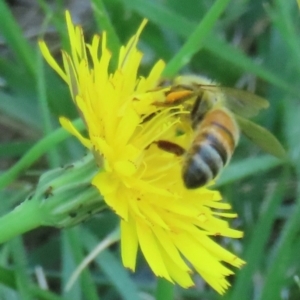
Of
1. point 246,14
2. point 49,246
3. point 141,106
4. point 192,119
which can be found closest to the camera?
point 141,106

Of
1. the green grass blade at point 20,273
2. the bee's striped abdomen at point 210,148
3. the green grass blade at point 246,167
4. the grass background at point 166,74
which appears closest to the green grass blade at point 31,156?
the grass background at point 166,74

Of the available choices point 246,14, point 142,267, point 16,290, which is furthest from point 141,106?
point 246,14

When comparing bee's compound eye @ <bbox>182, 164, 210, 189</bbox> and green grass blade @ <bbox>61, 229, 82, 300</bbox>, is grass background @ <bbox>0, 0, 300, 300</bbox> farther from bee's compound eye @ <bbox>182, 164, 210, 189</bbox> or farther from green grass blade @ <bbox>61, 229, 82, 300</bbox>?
bee's compound eye @ <bbox>182, 164, 210, 189</bbox>

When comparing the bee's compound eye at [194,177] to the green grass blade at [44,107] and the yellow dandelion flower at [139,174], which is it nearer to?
the yellow dandelion flower at [139,174]

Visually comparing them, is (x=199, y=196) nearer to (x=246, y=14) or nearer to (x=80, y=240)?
(x=80, y=240)

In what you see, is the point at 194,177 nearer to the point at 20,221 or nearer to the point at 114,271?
the point at 20,221

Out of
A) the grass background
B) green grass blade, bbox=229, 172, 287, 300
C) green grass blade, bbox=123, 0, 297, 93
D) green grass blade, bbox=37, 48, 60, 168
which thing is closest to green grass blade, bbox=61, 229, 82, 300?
the grass background

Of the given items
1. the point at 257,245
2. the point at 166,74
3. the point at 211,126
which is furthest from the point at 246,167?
the point at 211,126
